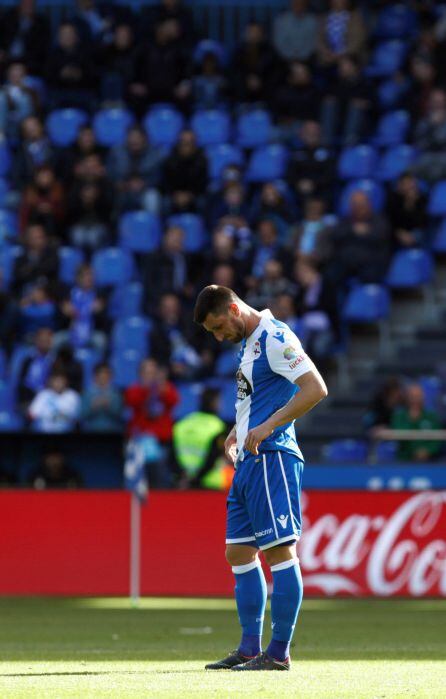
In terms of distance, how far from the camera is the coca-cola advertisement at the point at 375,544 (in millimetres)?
15430

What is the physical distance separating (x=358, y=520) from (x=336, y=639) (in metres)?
4.29

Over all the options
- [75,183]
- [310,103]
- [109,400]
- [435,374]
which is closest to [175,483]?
[109,400]

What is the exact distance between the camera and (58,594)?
51.9ft

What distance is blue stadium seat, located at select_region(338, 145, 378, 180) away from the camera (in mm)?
21672

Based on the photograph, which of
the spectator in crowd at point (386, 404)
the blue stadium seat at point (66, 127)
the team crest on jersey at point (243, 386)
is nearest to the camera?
the team crest on jersey at point (243, 386)

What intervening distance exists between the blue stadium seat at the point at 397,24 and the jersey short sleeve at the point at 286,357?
631 inches

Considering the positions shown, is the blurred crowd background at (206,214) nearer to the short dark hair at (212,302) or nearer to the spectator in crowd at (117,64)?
the spectator in crowd at (117,64)

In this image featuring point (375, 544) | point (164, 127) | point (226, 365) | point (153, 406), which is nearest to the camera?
point (375, 544)

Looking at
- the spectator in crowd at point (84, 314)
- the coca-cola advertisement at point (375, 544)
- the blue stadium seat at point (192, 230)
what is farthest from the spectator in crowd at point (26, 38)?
the coca-cola advertisement at point (375, 544)

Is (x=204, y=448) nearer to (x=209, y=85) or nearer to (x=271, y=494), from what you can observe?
(x=209, y=85)

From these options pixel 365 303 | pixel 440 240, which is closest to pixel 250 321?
pixel 365 303

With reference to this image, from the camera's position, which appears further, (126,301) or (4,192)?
(4,192)

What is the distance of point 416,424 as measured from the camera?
1742cm

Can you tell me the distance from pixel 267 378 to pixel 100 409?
406 inches
